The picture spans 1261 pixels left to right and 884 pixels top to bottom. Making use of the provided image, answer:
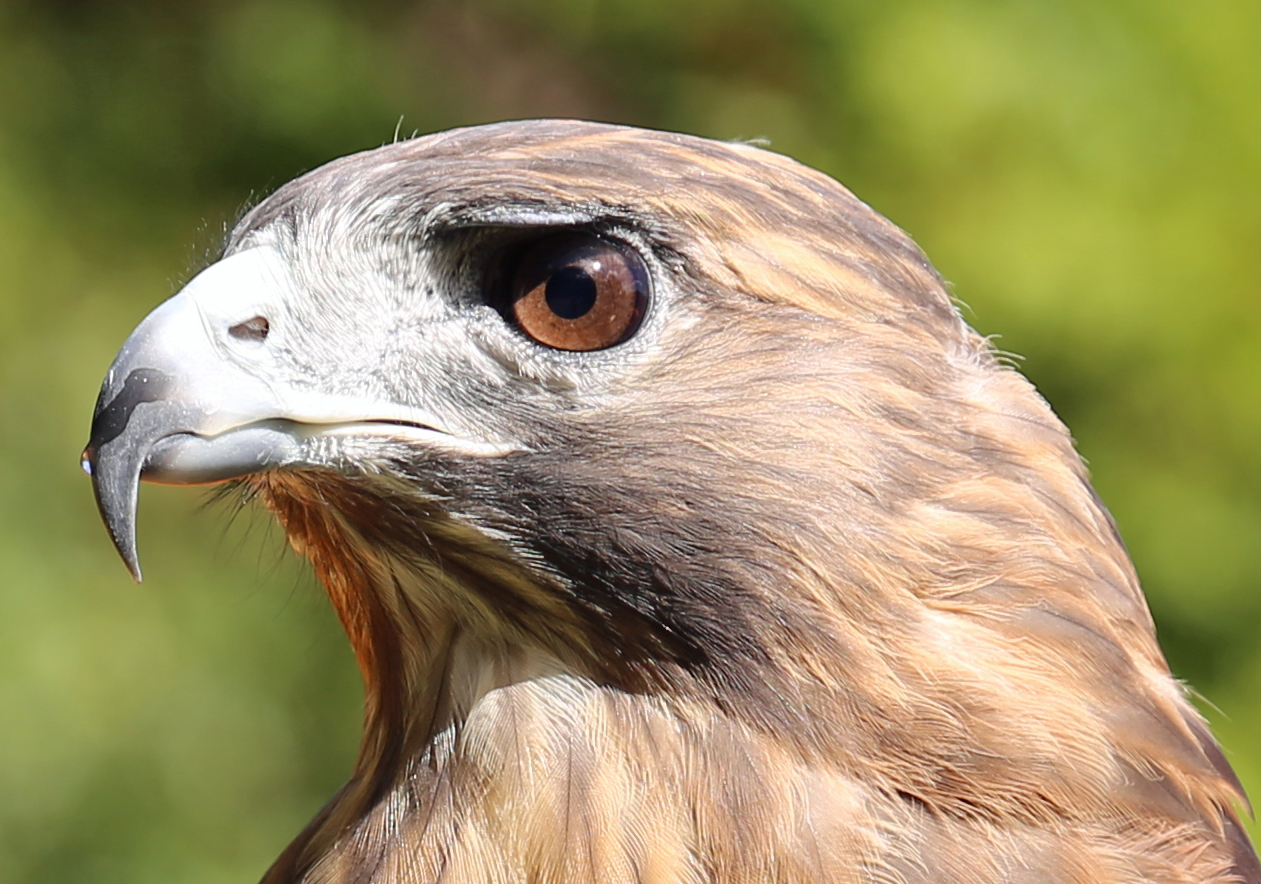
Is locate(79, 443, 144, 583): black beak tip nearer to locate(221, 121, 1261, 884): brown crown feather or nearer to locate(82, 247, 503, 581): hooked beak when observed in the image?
locate(82, 247, 503, 581): hooked beak

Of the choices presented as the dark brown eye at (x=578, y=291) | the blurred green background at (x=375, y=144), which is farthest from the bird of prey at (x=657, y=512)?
the blurred green background at (x=375, y=144)

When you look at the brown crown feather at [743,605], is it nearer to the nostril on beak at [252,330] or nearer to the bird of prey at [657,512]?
the bird of prey at [657,512]

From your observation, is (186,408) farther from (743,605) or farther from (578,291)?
(743,605)

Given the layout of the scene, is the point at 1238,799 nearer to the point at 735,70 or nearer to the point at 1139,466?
the point at 1139,466

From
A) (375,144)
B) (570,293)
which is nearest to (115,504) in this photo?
(570,293)

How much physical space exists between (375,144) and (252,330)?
9.08ft

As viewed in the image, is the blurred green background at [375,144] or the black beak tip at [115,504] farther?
the blurred green background at [375,144]

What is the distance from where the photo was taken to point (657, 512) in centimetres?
154

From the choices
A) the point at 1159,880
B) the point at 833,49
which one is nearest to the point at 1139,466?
the point at 833,49

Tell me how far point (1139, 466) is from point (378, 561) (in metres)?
2.67

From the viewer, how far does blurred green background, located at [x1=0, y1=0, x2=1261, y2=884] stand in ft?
12.0

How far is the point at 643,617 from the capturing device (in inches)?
60.7

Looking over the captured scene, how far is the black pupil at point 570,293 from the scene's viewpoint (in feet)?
4.91

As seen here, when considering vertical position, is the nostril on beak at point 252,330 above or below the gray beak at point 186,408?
above
